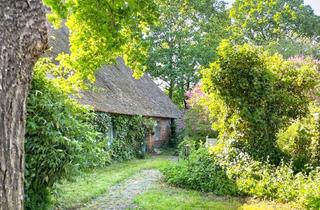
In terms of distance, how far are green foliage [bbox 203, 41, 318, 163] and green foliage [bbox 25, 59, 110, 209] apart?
5.87m

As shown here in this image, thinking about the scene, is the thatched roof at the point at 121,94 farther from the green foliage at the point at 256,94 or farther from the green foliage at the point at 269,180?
the green foliage at the point at 269,180

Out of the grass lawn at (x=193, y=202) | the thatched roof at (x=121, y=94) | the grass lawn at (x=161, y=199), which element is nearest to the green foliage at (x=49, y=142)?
the grass lawn at (x=161, y=199)

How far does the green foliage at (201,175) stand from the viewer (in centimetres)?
1022

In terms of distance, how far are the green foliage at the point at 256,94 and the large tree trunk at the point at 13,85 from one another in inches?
388

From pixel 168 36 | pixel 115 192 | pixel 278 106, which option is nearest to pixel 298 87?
pixel 278 106

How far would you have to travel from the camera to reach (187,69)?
31.4 meters

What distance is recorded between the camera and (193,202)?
8.87 metres

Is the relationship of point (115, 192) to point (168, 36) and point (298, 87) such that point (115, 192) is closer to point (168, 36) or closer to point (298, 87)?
point (298, 87)

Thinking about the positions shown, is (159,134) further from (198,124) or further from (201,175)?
(201,175)

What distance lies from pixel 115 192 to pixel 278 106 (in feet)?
18.0

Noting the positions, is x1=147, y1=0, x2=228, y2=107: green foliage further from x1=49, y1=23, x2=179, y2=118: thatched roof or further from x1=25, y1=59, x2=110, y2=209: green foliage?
x1=25, y1=59, x2=110, y2=209: green foliage

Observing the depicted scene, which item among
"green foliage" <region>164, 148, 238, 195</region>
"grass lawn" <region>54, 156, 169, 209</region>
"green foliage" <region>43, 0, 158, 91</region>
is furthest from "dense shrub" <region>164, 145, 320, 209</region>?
"green foliage" <region>43, 0, 158, 91</region>

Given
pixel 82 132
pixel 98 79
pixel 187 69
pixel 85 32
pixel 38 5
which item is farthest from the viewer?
pixel 187 69

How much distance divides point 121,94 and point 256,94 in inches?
391
